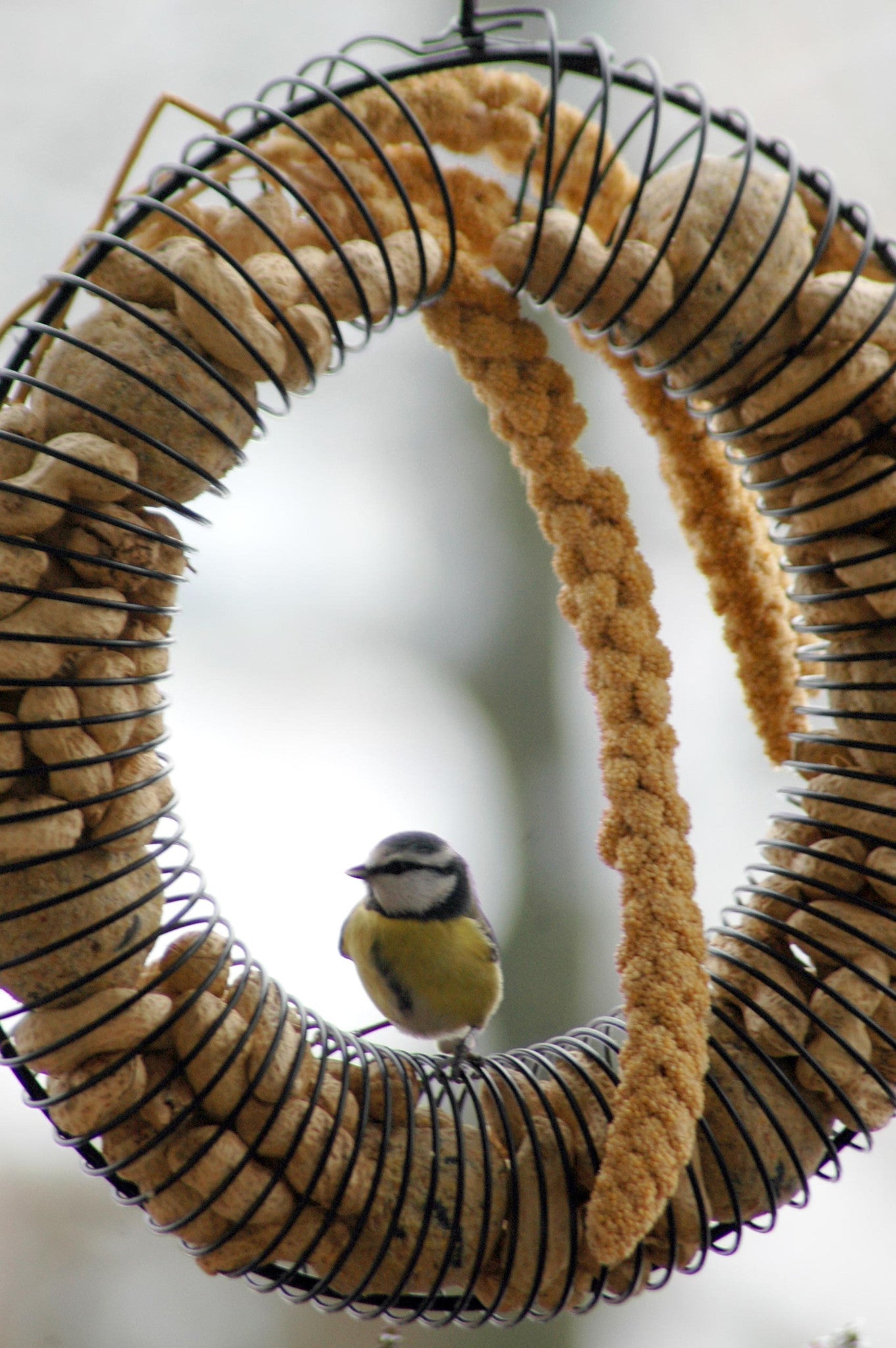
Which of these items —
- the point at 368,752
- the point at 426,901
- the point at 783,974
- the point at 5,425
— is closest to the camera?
the point at 5,425

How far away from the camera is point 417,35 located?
5.09 ft

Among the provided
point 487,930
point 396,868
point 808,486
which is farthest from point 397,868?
point 808,486

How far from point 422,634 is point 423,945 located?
2.54ft

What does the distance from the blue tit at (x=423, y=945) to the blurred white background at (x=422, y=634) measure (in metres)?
0.42

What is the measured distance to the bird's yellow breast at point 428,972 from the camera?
2.63 feet

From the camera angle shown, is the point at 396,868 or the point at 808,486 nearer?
the point at 808,486

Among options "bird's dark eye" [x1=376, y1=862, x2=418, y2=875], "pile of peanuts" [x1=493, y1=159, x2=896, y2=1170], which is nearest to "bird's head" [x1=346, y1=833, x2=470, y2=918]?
"bird's dark eye" [x1=376, y1=862, x2=418, y2=875]

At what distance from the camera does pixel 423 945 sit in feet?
2.76

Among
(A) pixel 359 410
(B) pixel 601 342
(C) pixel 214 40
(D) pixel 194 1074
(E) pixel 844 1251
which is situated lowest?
(E) pixel 844 1251

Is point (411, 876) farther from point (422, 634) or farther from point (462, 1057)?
point (422, 634)

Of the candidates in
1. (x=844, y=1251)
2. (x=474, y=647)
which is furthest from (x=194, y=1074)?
(x=844, y=1251)

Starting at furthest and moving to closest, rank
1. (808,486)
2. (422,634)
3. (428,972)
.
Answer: (422,634)
(428,972)
(808,486)

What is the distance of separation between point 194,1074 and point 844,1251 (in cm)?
125

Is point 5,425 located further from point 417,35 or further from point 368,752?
point 417,35
